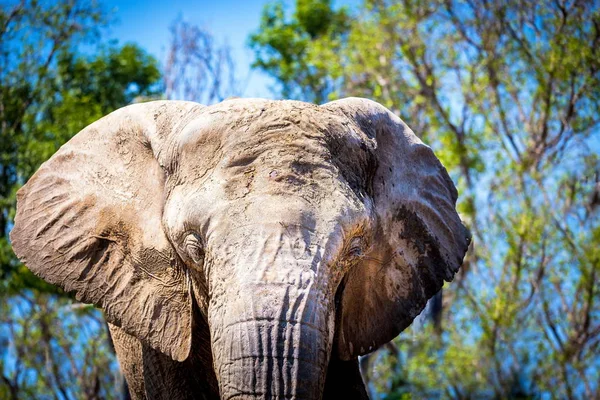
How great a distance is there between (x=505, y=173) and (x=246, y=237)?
29.8ft

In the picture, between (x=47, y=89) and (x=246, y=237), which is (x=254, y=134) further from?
(x=47, y=89)

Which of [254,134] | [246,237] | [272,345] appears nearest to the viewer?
[272,345]

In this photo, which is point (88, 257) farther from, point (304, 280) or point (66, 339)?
point (66, 339)

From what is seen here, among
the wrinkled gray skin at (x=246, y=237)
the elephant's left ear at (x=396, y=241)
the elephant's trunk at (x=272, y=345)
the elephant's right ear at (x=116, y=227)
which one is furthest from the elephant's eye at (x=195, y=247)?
the elephant's left ear at (x=396, y=241)

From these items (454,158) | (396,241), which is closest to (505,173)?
(454,158)

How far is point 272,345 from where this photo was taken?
3246mm

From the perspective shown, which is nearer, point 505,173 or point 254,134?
point 254,134

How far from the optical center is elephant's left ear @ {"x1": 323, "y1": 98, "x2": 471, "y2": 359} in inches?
171

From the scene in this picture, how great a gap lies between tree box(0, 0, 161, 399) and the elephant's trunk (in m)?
8.28

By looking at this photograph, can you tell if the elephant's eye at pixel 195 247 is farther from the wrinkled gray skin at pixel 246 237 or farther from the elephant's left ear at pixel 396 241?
the elephant's left ear at pixel 396 241

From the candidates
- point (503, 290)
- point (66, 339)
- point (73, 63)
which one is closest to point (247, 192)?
point (503, 290)

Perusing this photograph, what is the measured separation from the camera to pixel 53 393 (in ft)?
41.8

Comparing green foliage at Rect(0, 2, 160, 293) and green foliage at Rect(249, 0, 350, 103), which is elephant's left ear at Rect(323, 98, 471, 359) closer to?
green foliage at Rect(0, 2, 160, 293)

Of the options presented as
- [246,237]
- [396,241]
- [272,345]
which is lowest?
[272,345]
